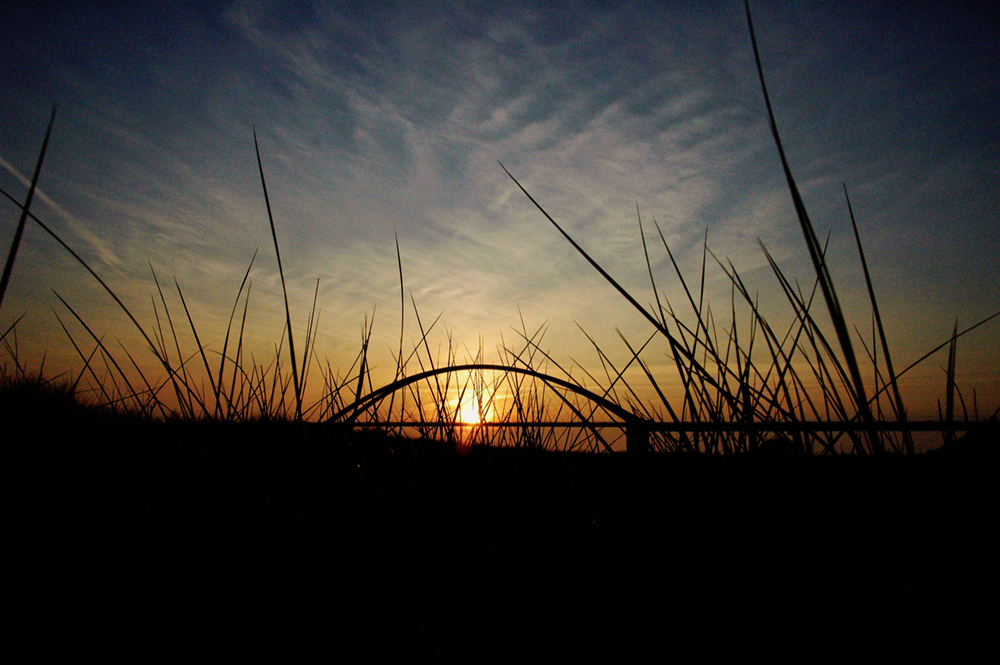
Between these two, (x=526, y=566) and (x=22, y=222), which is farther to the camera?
(x=526, y=566)

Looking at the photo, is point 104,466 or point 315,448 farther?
point 315,448

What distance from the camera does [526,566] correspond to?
2.10 ft

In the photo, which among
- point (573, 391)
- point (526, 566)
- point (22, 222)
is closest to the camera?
point (22, 222)

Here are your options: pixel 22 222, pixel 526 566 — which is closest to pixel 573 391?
pixel 526 566

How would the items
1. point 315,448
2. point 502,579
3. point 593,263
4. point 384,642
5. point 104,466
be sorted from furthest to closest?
1. point 315,448
2. point 104,466
3. point 593,263
4. point 502,579
5. point 384,642

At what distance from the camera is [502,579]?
608 mm

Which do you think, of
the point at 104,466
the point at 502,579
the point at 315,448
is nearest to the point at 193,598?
the point at 502,579

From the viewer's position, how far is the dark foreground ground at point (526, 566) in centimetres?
49

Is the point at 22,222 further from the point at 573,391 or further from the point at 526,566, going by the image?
the point at 573,391

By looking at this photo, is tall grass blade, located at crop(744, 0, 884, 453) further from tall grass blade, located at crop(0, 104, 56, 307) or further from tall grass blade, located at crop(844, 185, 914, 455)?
tall grass blade, located at crop(0, 104, 56, 307)

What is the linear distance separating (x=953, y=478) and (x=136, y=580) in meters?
1.16

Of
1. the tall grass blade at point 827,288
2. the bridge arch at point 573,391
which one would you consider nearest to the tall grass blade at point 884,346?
the tall grass blade at point 827,288

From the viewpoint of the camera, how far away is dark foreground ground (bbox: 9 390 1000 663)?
0.49 meters

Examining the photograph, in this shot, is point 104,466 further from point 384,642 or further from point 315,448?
point 384,642
